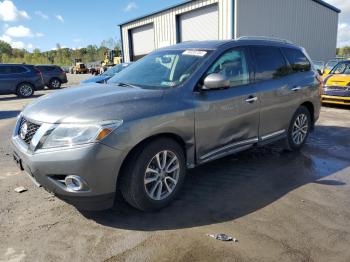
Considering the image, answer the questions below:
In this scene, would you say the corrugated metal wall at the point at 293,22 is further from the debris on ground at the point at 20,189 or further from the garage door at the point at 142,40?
the debris on ground at the point at 20,189

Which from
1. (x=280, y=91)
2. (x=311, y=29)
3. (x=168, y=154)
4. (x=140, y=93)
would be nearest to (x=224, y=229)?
(x=168, y=154)

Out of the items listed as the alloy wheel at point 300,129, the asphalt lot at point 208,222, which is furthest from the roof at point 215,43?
the asphalt lot at point 208,222

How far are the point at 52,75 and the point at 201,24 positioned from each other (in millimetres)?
9591

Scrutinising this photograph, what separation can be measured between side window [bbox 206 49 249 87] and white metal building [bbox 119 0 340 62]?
556 inches

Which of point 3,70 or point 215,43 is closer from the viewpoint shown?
point 215,43

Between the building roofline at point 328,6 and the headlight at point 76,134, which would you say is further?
the building roofline at point 328,6

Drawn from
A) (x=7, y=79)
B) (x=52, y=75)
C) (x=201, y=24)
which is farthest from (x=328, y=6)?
(x=7, y=79)

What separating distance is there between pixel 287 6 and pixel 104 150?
69.5 ft

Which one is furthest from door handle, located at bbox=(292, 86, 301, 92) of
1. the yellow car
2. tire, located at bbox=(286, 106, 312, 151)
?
the yellow car

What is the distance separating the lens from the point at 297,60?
566cm

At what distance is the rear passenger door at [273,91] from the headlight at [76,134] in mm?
2443

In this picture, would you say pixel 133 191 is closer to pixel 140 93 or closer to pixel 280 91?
pixel 140 93

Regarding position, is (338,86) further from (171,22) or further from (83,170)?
(171,22)

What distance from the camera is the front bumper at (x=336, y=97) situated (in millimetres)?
10250
